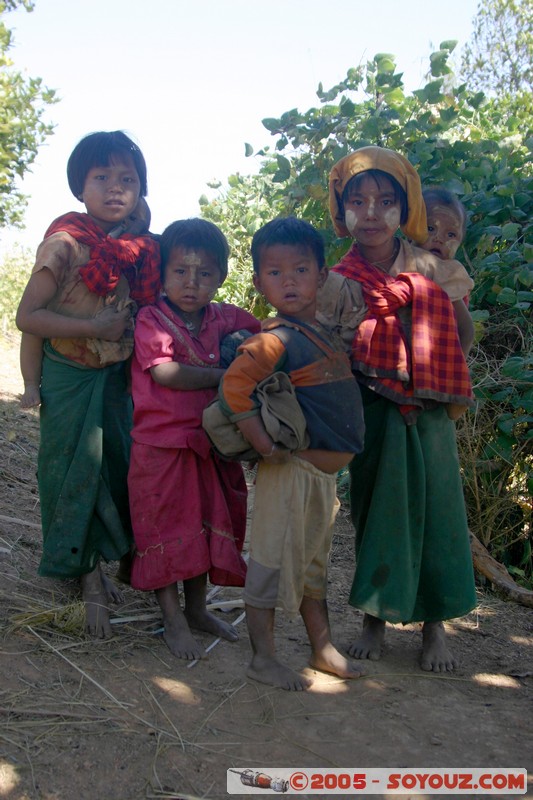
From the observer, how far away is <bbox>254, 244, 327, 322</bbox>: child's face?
252cm

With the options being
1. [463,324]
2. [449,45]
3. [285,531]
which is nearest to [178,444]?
[285,531]

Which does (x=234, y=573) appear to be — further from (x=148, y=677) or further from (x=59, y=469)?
(x=59, y=469)

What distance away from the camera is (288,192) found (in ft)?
17.7

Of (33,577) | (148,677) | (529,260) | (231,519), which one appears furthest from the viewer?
(529,260)

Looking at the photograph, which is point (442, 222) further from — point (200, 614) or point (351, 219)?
point (200, 614)

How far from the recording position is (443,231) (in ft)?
9.51

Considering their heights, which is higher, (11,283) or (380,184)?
(11,283)

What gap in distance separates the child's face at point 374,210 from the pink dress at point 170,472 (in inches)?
27.9

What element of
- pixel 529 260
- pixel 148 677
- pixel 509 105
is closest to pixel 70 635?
pixel 148 677

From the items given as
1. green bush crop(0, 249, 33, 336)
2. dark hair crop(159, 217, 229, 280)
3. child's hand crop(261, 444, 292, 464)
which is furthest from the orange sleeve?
green bush crop(0, 249, 33, 336)

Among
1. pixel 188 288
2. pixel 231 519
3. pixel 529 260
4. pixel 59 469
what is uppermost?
pixel 529 260

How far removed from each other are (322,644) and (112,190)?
5.88 ft

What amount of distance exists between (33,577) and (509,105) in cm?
570

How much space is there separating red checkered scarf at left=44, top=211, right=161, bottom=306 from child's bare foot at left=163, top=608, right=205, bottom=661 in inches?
46.3
